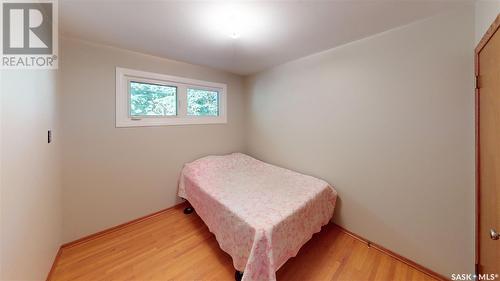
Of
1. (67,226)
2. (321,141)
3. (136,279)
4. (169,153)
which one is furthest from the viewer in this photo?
(169,153)

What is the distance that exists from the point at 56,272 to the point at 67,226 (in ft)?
1.56

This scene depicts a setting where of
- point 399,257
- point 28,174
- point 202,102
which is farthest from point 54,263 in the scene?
point 399,257

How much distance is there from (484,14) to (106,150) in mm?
3448

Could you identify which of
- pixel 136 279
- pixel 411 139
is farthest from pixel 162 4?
pixel 411 139

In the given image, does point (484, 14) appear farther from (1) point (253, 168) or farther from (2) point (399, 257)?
(1) point (253, 168)

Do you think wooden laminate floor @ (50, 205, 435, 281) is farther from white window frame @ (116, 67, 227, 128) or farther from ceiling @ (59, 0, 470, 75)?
ceiling @ (59, 0, 470, 75)

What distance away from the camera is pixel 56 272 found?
5.05ft

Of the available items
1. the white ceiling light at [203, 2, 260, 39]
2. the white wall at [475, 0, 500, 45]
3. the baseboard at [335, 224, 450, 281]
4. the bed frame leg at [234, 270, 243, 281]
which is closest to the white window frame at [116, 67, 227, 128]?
the white ceiling light at [203, 2, 260, 39]

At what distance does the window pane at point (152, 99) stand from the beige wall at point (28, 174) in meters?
0.74

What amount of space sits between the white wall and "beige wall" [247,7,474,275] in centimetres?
5

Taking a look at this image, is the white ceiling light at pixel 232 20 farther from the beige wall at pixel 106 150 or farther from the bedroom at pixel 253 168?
the beige wall at pixel 106 150

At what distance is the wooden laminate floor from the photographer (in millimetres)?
1526

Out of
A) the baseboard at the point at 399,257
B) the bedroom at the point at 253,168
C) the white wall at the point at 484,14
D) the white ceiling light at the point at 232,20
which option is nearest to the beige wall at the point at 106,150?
the bedroom at the point at 253,168

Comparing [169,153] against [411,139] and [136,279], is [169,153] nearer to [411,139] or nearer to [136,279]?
[136,279]
